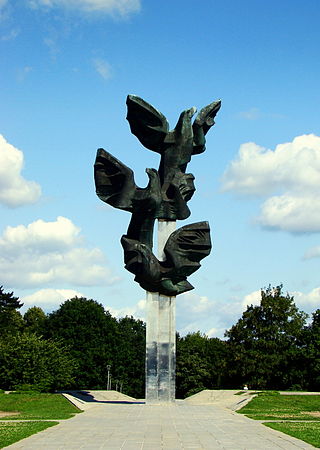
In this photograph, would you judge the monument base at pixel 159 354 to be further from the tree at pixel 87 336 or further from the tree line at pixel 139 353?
the tree at pixel 87 336

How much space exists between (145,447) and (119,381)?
4467 cm

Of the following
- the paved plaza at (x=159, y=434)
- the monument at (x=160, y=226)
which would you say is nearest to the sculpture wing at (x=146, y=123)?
the monument at (x=160, y=226)

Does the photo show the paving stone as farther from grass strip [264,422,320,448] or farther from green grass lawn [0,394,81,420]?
green grass lawn [0,394,81,420]

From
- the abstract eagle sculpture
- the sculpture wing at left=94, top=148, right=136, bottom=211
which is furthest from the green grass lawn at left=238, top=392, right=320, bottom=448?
the sculpture wing at left=94, top=148, right=136, bottom=211

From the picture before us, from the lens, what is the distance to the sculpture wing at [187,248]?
82.2ft

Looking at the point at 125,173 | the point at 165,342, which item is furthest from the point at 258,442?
the point at 125,173

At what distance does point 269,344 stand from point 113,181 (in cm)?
2164

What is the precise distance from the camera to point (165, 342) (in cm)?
2486

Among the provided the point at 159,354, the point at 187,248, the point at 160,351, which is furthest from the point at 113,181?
the point at 159,354

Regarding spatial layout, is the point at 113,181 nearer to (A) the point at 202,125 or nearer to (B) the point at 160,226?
(B) the point at 160,226

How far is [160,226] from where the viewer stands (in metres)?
→ 25.8

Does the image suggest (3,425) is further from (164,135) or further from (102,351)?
(102,351)

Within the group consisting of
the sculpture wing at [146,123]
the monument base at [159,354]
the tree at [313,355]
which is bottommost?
the monument base at [159,354]

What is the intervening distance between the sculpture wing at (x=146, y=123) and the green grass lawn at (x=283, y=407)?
1125 centimetres
